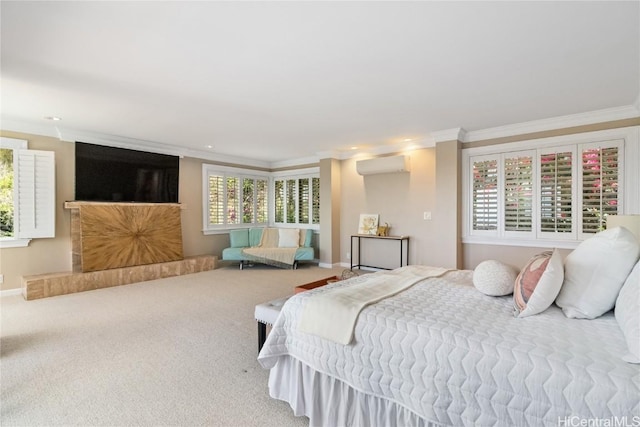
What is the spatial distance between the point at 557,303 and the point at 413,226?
13.2 feet

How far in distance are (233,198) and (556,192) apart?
19.5 ft

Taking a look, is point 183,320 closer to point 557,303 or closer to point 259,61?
point 259,61

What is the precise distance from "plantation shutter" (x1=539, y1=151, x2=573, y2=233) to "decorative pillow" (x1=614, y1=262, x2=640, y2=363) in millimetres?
3444

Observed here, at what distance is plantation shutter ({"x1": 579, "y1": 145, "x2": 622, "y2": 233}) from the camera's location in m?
3.86

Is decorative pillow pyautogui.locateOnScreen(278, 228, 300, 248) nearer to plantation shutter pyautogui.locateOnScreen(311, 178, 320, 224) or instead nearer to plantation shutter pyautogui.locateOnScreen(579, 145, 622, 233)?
plantation shutter pyautogui.locateOnScreen(311, 178, 320, 224)

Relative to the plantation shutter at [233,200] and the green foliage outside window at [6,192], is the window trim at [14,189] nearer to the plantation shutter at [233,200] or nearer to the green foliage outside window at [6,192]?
the green foliage outside window at [6,192]

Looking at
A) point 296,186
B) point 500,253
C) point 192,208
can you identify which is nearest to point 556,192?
point 500,253

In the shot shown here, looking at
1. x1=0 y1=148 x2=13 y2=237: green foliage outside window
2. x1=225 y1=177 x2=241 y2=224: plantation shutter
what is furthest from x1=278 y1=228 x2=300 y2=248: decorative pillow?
x1=0 y1=148 x2=13 y2=237: green foliage outside window

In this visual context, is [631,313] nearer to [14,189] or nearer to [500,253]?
[500,253]

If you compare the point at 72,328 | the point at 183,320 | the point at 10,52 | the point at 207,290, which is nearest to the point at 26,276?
the point at 72,328

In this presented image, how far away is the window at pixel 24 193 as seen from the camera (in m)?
4.34

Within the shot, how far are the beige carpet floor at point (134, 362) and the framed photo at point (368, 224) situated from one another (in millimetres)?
2454

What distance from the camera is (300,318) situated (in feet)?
5.84

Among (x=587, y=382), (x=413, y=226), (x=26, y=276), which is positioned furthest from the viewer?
(x=413, y=226)
